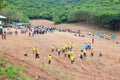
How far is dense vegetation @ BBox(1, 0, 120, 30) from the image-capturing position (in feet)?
242

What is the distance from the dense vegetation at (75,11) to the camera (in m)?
73.8

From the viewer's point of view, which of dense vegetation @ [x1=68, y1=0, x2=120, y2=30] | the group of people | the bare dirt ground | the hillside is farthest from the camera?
the hillside

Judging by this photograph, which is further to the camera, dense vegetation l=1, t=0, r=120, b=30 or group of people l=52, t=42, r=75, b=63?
dense vegetation l=1, t=0, r=120, b=30

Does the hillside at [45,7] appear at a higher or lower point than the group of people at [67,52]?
lower

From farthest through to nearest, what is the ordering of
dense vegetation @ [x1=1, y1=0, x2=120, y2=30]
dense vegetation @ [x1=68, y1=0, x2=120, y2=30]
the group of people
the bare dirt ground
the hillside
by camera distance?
the hillside
dense vegetation @ [x1=1, y1=0, x2=120, y2=30]
dense vegetation @ [x1=68, y1=0, x2=120, y2=30]
the group of people
the bare dirt ground

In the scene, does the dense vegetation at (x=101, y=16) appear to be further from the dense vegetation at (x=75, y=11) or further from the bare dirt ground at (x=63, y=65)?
the bare dirt ground at (x=63, y=65)

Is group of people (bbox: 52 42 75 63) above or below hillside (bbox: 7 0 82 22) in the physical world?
above

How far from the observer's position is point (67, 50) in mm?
34969

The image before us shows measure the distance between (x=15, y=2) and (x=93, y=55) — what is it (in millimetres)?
76246

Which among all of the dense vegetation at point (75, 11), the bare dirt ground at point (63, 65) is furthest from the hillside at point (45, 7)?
the bare dirt ground at point (63, 65)

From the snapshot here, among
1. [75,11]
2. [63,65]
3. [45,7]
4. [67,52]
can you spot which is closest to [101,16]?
[75,11]

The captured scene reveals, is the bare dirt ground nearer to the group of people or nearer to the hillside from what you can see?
the group of people

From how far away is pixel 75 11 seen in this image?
81000mm

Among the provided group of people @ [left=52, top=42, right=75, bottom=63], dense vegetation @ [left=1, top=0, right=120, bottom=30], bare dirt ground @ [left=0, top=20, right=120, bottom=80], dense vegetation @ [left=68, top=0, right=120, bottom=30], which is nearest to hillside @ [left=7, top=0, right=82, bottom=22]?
dense vegetation @ [left=1, top=0, right=120, bottom=30]
